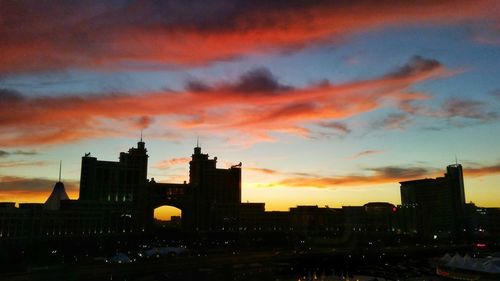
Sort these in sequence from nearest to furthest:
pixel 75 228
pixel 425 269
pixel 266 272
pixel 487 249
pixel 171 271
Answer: pixel 171 271
pixel 266 272
pixel 425 269
pixel 75 228
pixel 487 249

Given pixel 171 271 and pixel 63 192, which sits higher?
pixel 63 192

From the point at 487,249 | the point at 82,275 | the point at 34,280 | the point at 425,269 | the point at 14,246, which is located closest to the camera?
the point at 34,280

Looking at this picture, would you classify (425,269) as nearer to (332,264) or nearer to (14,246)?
(332,264)

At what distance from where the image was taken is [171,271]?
10256 cm

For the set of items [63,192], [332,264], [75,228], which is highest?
[63,192]

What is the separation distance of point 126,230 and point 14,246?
61.7 m

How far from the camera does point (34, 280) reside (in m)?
76.8

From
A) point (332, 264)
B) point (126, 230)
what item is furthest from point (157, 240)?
point (332, 264)

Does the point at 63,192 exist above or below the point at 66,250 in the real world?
A: above

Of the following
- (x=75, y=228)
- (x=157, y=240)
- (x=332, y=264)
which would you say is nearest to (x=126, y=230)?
(x=157, y=240)

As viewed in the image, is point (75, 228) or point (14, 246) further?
point (75, 228)

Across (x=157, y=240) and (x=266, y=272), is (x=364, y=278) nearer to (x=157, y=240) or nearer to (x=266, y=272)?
(x=266, y=272)

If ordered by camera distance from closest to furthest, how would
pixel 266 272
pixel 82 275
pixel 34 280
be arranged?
pixel 34 280 → pixel 82 275 → pixel 266 272

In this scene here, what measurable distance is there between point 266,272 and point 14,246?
84724mm
